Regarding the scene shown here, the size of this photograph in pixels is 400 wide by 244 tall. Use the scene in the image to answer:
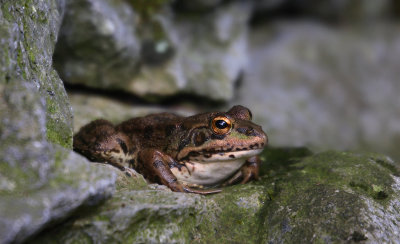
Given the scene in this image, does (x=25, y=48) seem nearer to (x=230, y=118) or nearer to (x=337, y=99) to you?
(x=230, y=118)

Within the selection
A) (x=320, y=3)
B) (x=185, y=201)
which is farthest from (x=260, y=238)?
(x=320, y=3)

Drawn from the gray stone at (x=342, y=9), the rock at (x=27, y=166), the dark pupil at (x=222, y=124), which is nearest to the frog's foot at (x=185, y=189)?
the dark pupil at (x=222, y=124)

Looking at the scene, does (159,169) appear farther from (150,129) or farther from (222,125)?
(222,125)

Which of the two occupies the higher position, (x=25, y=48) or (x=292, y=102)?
(x=25, y=48)

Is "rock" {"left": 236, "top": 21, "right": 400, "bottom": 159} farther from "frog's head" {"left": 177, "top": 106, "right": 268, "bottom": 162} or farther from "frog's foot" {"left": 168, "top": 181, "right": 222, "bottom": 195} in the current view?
"frog's foot" {"left": 168, "top": 181, "right": 222, "bottom": 195}

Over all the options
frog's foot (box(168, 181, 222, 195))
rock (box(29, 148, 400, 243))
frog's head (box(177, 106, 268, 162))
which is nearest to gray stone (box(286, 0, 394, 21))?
rock (box(29, 148, 400, 243))

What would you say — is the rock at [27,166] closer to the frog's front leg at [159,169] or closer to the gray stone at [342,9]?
the frog's front leg at [159,169]
